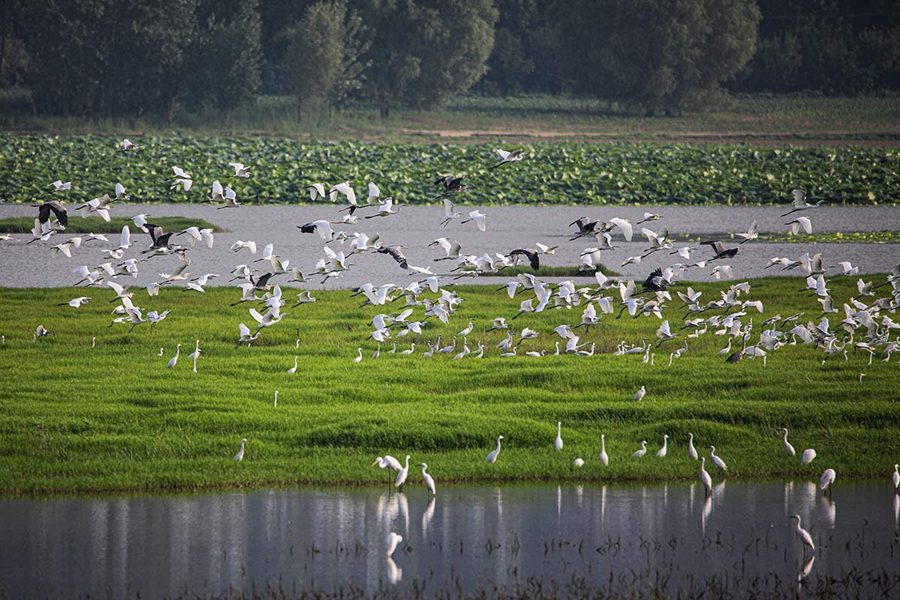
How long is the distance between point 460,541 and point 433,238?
27562mm

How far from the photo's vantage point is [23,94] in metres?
89.9

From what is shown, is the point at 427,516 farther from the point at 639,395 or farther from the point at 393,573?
the point at 639,395

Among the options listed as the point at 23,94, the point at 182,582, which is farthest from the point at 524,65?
the point at 182,582

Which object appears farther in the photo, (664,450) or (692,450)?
(664,450)

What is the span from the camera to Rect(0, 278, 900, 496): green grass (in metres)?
15.3

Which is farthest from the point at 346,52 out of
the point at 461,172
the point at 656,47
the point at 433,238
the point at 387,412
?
the point at 387,412

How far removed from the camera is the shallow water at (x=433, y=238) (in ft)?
108

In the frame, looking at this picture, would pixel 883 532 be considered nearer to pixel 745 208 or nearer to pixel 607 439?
pixel 607 439

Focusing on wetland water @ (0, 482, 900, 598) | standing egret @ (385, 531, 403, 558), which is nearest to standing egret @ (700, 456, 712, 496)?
wetland water @ (0, 482, 900, 598)

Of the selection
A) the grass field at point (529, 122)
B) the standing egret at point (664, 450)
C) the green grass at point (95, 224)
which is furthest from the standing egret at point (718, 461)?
the grass field at point (529, 122)

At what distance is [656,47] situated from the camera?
3541 inches

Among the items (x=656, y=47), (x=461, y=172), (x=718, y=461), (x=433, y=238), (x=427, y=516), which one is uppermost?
(x=656, y=47)

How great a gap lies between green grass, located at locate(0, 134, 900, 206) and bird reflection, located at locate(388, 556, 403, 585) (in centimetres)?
3788

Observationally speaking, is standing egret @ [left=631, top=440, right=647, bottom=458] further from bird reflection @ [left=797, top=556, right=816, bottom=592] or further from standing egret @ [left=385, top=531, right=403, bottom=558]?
standing egret @ [left=385, top=531, right=403, bottom=558]
